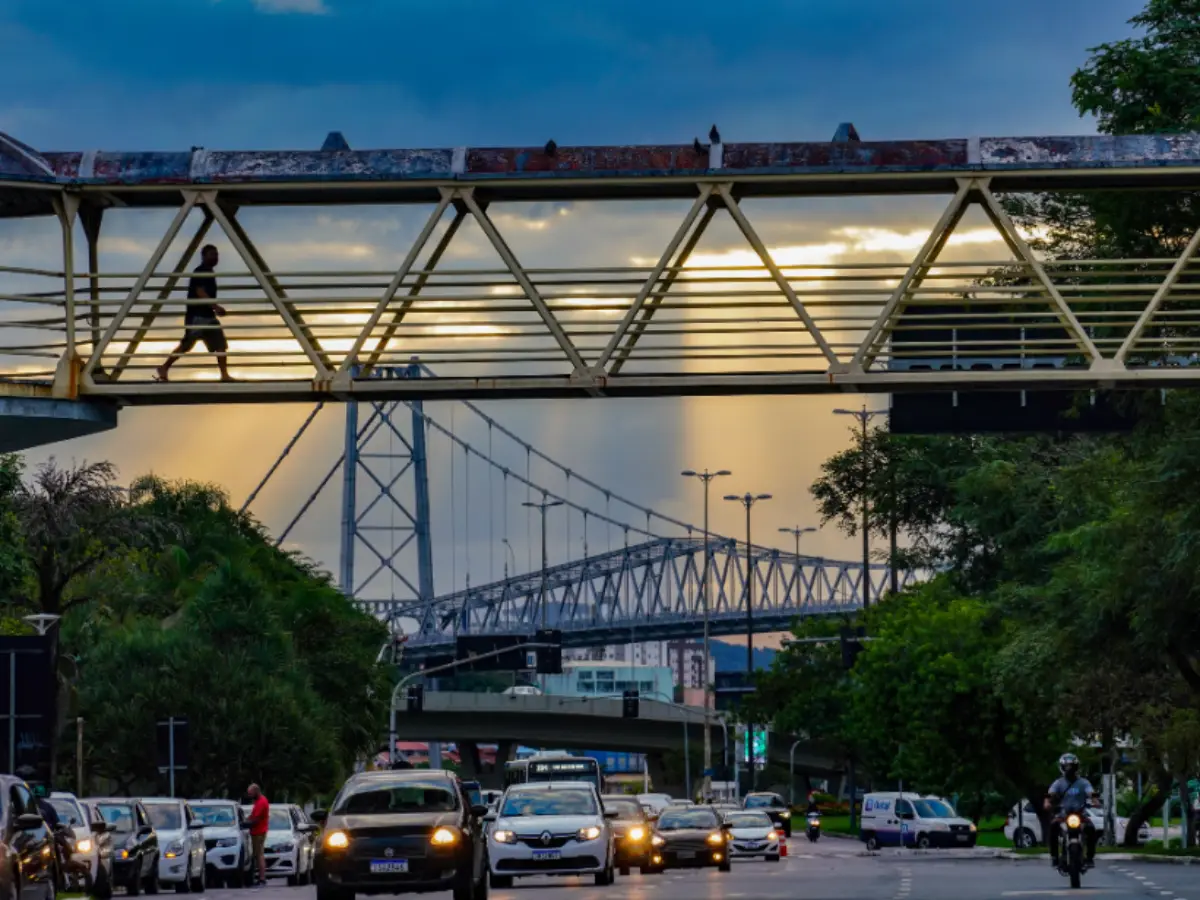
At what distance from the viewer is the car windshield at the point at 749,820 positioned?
2411 inches

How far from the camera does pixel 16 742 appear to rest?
3325 cm

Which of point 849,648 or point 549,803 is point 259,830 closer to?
point 549,803

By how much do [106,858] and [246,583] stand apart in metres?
37.8

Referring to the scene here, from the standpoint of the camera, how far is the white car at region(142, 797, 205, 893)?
38969 mm

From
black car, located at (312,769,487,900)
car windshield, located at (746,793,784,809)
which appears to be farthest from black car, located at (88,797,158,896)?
car windshield, located at (746,793,784,809)

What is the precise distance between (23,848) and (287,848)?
2914 cm

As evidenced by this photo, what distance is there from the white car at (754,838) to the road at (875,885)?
38.1ft

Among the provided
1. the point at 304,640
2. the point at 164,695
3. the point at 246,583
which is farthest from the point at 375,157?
the point at 304,640

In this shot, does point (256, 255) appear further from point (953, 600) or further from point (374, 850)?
point (953, 600)

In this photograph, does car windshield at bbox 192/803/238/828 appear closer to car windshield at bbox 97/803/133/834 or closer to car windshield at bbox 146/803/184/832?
car windshield at bbox 146/803/184/832

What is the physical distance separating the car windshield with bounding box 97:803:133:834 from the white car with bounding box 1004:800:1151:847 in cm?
3334

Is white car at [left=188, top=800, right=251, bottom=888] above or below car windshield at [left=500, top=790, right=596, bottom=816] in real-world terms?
below

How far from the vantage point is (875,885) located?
34.9 m

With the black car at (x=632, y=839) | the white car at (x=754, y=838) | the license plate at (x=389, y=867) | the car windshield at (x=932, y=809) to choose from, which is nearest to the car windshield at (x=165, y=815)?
the black car at (x=632, y=839)
